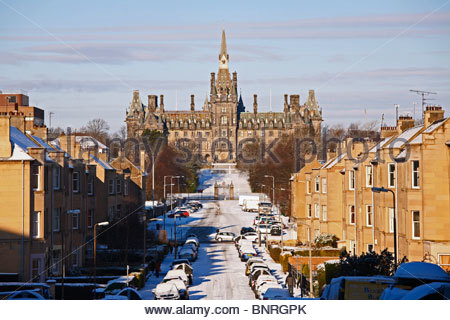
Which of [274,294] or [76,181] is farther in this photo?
[76,181]

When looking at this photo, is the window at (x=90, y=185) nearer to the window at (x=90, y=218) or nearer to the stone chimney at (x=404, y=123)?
the window at (x=90, y=218)

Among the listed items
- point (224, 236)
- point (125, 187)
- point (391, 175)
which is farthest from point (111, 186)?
point (391, 175)

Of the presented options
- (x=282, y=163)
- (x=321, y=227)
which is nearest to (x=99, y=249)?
(x=321, y=227)

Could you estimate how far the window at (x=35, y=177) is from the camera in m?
36.9

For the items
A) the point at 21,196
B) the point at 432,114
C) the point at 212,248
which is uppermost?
the point at 432,114

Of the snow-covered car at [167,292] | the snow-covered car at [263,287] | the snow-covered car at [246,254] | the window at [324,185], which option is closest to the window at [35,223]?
the snow-covered car at [167,292]

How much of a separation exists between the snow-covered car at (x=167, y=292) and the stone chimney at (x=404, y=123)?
18.9 m

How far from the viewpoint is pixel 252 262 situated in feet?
154

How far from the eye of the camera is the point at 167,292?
30594mm

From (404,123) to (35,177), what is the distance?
2099cm

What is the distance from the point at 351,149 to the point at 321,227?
851 centimetres

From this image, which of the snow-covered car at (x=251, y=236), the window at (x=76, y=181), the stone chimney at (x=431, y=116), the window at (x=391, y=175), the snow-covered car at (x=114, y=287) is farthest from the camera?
the snow-covered car at (x=251, y=236)

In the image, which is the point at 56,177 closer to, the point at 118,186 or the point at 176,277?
the point at 176,277

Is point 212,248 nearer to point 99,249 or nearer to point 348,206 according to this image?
point 99,249
